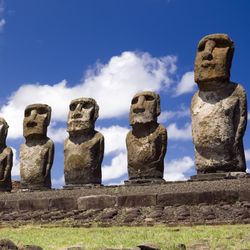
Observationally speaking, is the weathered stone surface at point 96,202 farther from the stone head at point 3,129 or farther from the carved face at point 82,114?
the stone head at point 3,129

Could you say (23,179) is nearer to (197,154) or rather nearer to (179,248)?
(197,154)

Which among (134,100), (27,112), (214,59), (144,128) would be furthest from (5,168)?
(214,59)

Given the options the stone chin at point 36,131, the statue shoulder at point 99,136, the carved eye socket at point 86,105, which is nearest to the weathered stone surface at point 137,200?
the statue shoulder at point 99,136

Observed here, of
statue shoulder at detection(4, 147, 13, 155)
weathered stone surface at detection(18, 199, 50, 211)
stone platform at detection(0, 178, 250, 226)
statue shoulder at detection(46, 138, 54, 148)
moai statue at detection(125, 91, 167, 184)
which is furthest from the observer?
statue shoulder at detection(4, 147, 13, 155)

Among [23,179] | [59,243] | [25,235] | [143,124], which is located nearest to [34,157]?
[23,179]

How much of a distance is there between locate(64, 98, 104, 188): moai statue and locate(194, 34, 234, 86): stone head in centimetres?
411

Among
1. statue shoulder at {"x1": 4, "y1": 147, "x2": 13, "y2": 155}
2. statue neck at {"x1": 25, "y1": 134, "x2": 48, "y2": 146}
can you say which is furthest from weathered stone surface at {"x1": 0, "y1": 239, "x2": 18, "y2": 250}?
statue shoulder at {"x1": 4, "y1": 147, "x2": 13, "y2": 155}

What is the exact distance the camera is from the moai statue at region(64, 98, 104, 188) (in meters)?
16.9

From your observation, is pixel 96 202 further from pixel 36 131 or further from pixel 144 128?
→ pixel 36 131

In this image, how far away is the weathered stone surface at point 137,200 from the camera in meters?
12.4

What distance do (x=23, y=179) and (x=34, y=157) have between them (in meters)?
0.82

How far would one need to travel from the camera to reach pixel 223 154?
14.0 meters

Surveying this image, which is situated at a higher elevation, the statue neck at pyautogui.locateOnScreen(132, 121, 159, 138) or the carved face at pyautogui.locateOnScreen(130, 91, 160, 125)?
the carved face at pyautogui.locateOnScreen(130, 91, 160, 125)

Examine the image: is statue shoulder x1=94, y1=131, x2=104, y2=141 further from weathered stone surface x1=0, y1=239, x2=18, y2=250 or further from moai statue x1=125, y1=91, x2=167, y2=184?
weathered stone surface x1=0, y1=239, x2=18, y2=250
